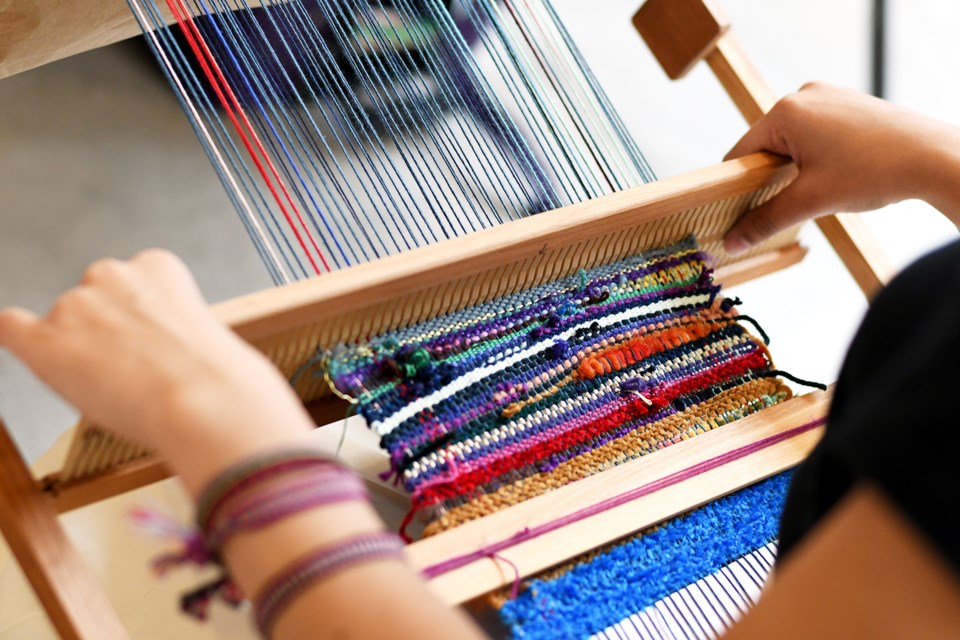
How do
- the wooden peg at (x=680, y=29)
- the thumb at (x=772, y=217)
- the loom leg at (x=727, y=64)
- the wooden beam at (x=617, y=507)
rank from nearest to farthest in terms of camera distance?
the wooden beam at (x=617, y=507) → the thumb at (x=772, y=217) → the loom leg at (x=727, y=64) → the wooden peg at (x=680, y=29)

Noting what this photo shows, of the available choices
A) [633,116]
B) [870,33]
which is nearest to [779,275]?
[633,116]

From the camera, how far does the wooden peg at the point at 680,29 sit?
126 centimetres

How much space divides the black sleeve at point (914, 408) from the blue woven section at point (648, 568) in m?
0.34

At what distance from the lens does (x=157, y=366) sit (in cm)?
56

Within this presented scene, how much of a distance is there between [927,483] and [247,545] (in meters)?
0.36

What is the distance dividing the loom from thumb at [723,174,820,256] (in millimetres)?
16

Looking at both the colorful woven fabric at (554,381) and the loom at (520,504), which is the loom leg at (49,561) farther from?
the colorful woven fabric at (554,381)

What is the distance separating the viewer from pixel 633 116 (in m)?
1.91

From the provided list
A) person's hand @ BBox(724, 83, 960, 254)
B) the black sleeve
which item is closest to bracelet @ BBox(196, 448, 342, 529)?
the black sleeve

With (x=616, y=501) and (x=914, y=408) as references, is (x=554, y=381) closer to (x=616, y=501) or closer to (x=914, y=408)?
(x=616, y=501)

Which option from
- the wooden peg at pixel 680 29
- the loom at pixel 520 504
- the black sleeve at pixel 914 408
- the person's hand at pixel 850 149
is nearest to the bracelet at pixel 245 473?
the loom at pixel 520 504

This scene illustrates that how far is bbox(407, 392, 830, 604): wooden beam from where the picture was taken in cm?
76

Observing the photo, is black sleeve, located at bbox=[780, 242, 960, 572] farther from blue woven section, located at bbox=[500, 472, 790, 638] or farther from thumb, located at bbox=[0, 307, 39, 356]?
thumb, located at bbox=[0, 307, 39, 356]

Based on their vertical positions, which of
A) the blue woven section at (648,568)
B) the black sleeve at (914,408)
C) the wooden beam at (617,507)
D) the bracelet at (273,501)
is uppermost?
the bracelet at (273,501)
